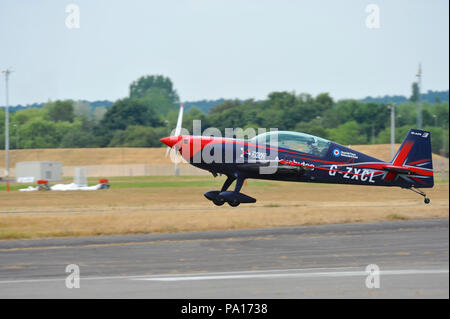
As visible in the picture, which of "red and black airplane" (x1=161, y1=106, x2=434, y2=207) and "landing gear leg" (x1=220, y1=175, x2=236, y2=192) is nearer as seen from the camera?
"red and black airplane" (x1=161, y1=106, x2=434, y2=207)

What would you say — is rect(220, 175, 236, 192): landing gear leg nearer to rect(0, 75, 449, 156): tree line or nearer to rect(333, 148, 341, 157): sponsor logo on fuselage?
rect(0, 75, 449, 156): tree line

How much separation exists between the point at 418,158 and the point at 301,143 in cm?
245

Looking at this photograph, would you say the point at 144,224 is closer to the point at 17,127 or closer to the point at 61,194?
the point at 61,194

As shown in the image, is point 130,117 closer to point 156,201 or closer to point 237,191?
point 237,191

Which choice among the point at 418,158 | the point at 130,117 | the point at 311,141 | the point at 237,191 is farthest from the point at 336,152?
the point at 130,117

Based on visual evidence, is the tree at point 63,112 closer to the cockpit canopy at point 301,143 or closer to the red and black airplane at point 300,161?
the red and black airplane at point 300,161

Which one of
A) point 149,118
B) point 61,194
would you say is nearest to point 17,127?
point 149,118

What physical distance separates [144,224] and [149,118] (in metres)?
180

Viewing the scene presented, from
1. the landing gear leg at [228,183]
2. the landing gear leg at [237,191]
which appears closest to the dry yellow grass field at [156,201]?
the landing gear leg at [228,183]

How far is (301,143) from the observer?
981 centimetres

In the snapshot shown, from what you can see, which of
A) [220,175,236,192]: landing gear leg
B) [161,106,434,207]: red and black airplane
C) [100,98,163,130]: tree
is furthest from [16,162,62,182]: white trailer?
[161,106,434,207]: red and black airplane

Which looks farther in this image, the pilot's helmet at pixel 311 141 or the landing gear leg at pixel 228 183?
the landing gear leg at pixel 228 183

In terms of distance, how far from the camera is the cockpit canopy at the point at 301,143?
984 cm

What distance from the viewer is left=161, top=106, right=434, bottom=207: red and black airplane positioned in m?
9.95
